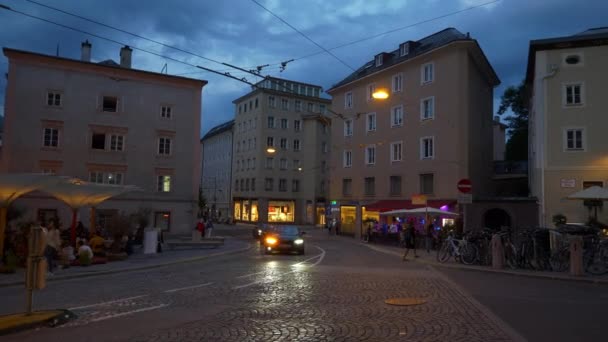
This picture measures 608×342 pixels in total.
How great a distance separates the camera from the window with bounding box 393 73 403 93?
1665 inches

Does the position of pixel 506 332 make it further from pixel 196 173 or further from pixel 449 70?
pixel 196 173

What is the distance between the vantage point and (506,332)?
767 centimetres

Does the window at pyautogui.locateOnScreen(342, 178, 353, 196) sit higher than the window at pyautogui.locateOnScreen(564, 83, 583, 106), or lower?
lower

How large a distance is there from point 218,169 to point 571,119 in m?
72.4

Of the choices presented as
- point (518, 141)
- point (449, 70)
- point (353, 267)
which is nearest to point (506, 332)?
point (353, 267)

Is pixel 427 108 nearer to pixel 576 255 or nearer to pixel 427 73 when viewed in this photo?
pixel 427 73

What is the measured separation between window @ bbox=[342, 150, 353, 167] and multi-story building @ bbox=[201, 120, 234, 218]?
4036 cm

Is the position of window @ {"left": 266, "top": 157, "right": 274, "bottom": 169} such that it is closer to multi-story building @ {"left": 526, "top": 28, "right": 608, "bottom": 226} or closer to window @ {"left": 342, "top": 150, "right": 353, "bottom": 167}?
window @ {"left": 342, "top": 150, "right": 353, "bottom": 167}

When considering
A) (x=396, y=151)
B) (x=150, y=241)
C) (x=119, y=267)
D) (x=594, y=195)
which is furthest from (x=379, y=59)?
(x=119, y=267)

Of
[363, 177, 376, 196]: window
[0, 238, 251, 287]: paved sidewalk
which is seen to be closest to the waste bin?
[0, 238, 251, 287]: paved sidewalk

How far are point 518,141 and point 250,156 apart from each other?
39.9 meters

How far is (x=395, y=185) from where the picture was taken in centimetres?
4172

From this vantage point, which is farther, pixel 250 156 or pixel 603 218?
pixel 250 156

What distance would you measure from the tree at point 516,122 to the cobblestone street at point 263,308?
1547 inches
